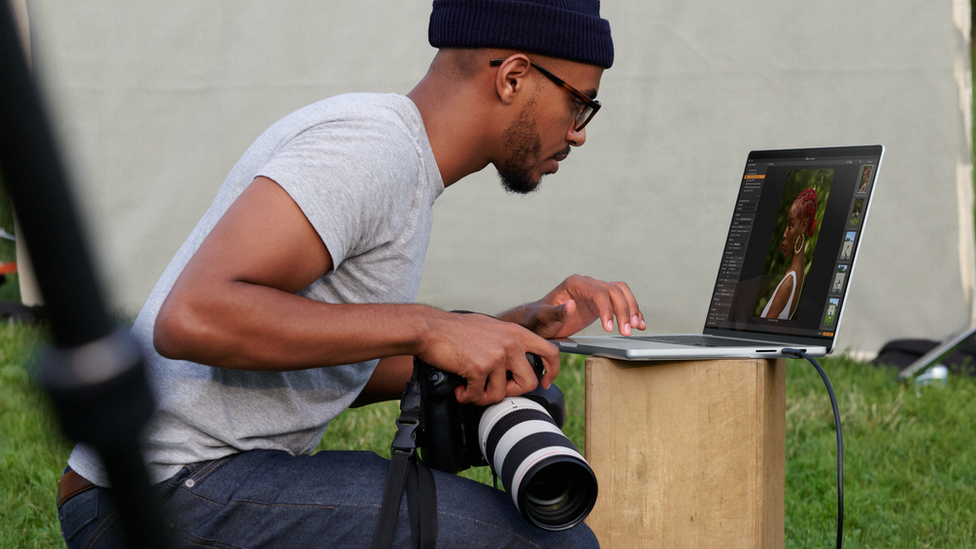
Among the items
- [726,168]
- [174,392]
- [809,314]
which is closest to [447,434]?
[174,392]

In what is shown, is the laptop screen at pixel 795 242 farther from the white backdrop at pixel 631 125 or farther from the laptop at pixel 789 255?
the white backdrop at pixel 631 125

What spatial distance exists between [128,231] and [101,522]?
3.58 m

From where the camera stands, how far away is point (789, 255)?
1.61m

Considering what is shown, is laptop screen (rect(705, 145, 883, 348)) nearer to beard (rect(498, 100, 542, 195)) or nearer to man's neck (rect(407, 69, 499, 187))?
beard (rect(498, 100, 542, 195))

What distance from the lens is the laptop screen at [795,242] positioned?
1.53 meters

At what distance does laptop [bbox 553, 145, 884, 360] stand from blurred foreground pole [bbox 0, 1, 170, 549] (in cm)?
110

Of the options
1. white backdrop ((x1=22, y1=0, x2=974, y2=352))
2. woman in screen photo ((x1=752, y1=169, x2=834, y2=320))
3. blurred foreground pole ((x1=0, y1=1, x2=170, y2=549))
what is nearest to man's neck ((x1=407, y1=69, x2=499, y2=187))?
woman in screen photo ((x1=752, y1=169, x2=834, y2=320))

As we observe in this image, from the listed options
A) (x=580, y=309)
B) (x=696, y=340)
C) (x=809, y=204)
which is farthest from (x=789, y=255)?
(x=580, y=309)

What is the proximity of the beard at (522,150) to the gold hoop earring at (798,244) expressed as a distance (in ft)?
1.74

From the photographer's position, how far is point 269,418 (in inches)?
48.2

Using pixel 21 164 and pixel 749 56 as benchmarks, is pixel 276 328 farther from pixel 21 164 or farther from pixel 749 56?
pixel 749 56

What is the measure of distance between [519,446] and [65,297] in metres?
0.81

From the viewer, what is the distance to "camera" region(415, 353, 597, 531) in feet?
3.36

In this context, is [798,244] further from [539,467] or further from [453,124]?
[539,467]
